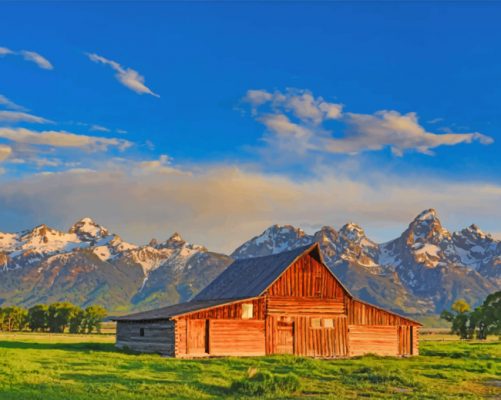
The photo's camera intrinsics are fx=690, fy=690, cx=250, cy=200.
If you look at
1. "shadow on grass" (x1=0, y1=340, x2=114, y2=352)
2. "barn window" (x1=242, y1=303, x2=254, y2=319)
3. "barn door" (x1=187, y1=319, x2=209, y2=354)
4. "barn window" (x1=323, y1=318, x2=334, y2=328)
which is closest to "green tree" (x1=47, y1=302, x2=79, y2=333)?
"shadow on grass" (x1=0, y1=340, x2=114, y2=352)

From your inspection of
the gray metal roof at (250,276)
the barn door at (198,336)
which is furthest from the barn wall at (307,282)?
the barn door at (198,336)

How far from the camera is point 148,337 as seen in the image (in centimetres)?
5469

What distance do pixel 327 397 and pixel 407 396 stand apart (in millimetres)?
3367

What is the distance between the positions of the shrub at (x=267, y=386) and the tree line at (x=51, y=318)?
102m

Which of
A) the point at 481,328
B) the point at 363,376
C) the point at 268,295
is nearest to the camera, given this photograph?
the point at 363,376

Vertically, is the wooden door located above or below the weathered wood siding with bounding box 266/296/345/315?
below

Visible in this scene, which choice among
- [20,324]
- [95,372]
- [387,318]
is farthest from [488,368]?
[20,324]

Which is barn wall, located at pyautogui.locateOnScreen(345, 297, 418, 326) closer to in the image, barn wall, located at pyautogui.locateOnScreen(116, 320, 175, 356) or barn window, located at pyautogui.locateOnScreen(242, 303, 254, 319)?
barn window, located at pyautogui.locateOnScreen(242, 303, 254, 319)

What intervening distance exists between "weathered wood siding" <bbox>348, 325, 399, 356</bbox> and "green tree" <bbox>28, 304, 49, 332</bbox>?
82.9 m

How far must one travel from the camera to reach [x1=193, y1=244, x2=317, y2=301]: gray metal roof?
56.2 metres

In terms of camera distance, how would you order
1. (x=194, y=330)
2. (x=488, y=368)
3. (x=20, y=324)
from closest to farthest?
(x=488, y=368), (x=194, y=330), (x=20, y=324)

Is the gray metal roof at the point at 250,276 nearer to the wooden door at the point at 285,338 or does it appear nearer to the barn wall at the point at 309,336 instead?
the barn wall at the point at 309,336

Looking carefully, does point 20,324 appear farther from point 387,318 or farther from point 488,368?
point 488,368

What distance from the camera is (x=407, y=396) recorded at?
27453 millimetres
